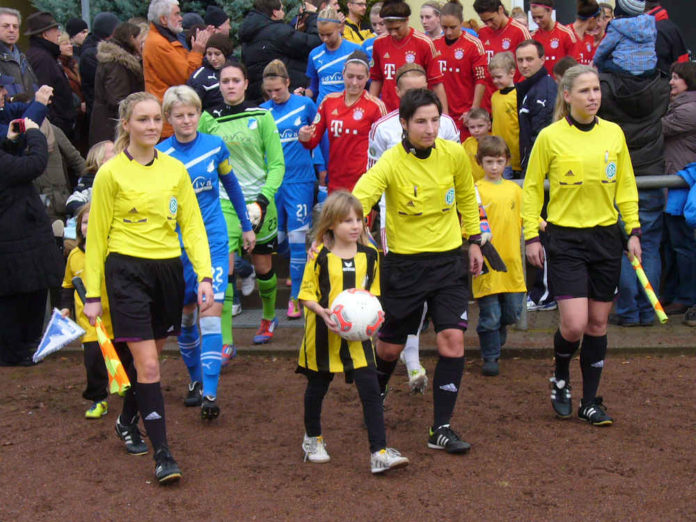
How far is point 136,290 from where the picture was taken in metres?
5.37

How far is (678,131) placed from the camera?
27.6 feet

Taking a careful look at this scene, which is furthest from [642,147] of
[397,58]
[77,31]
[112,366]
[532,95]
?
[77,31]

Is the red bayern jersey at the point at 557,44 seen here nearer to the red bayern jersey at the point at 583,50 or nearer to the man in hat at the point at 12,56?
the red bayern jersey at the point at 583,50

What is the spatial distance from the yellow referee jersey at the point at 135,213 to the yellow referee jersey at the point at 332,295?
63 centimetres

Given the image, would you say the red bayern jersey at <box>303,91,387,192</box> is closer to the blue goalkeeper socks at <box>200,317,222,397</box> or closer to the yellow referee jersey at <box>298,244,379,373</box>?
the blue goalkeeper socks at <box>200,317,222,397</box>

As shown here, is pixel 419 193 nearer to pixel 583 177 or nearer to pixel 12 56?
pixel 583 177

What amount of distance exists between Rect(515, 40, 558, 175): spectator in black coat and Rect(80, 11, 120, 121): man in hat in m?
4.86

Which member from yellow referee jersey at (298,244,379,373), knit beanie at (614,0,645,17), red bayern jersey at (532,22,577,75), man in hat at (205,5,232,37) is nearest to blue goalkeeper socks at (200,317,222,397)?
yellow referee jersey at (298,244,379,373)

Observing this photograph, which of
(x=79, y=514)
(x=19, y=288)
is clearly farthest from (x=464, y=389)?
(x=19, y=288)

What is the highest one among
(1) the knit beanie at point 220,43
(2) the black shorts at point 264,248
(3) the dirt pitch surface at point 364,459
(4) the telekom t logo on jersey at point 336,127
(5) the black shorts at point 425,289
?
(1) the knit beanie at point 220,43

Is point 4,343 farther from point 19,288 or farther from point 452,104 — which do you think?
point 452,104

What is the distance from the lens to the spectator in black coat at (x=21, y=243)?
26.1 feet

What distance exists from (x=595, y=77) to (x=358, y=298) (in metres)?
2.10

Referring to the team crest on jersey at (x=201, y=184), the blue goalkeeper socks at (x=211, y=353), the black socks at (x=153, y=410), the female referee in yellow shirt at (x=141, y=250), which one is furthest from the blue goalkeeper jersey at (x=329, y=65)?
the black socks at (x=153, y=410)
